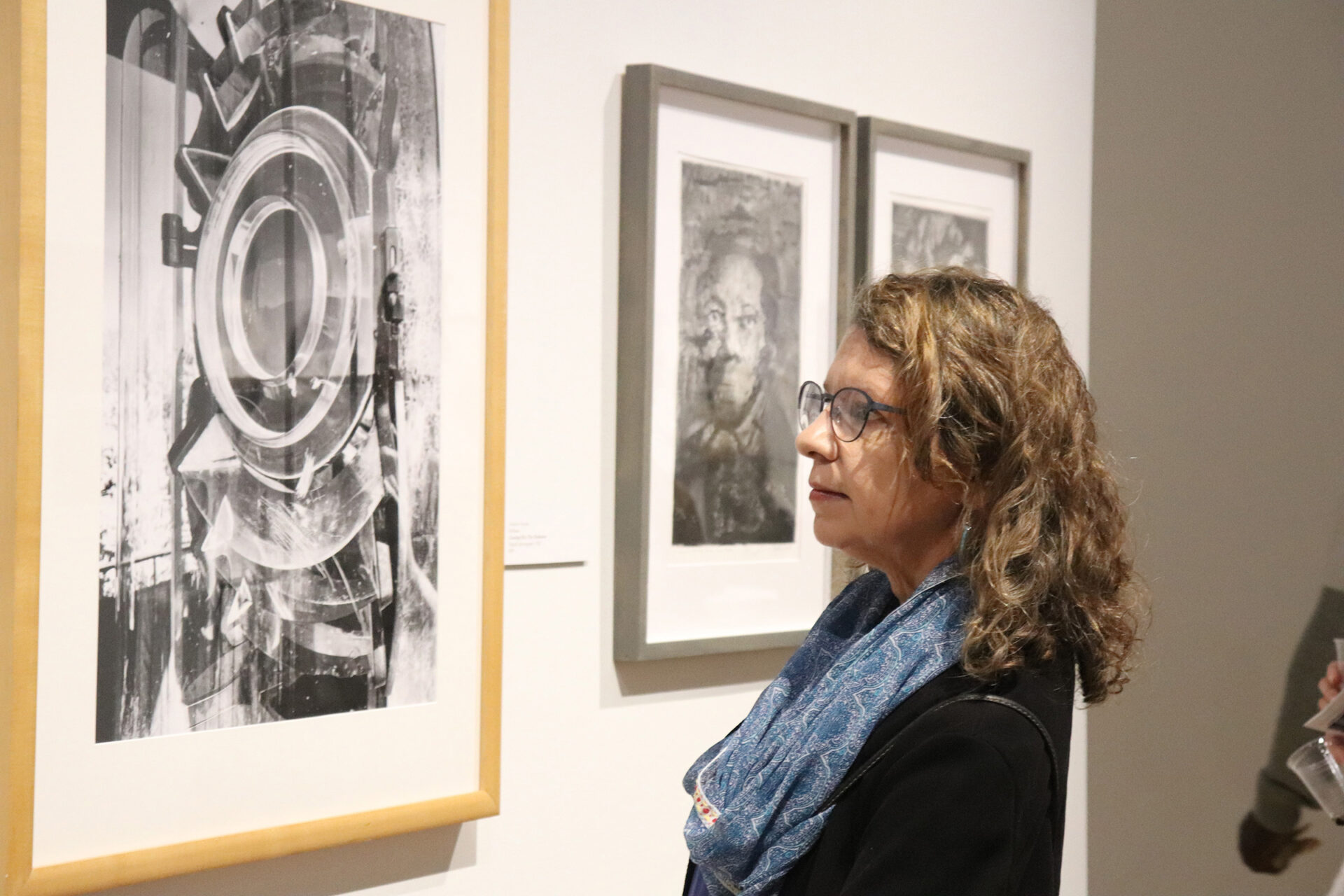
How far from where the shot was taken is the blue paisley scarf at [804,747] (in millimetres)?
1268

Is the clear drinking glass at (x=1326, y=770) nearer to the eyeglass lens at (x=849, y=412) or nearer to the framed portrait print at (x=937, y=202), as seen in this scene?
the framed portrait print at (x=937, y=202)

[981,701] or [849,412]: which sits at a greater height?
[849,412]

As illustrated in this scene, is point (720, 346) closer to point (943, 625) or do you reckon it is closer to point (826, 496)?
point (826, 496)

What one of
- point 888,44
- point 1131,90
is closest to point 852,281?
point 888,44

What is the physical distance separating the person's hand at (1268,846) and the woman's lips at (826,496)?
2105mm

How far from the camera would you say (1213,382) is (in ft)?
9.70

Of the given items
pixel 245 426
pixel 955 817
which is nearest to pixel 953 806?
pixel 955 817

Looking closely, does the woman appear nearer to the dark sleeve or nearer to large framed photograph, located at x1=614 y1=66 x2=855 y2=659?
the dark sleeve

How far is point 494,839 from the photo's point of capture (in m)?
1.97

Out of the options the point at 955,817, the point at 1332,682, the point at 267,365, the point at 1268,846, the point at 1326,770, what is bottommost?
the point at 1268,846

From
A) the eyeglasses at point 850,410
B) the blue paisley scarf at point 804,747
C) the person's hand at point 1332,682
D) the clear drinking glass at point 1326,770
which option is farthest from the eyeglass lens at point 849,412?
the person's hand at point 1332,682

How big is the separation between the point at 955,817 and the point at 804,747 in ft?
0.73

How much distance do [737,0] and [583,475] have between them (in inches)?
35.2

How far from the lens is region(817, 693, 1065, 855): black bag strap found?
1196 millimetres
